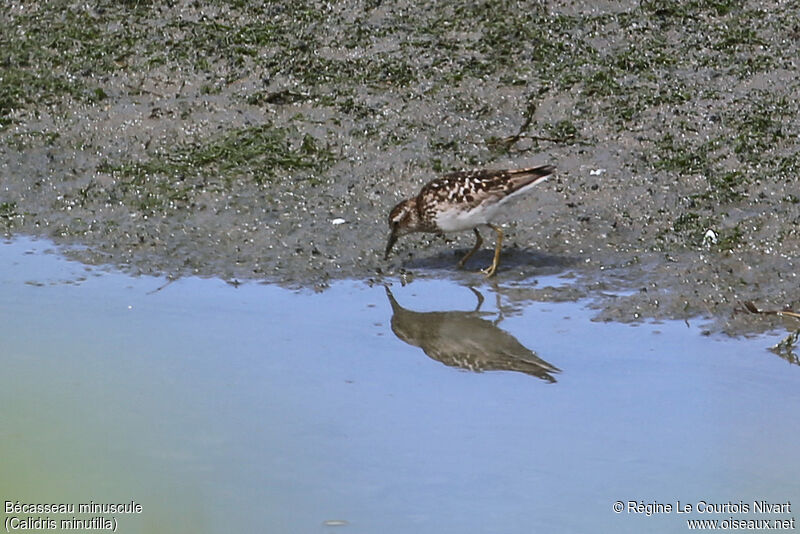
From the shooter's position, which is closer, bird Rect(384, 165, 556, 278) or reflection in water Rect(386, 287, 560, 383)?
reflection in water Rect(386, 287, 560, 383)

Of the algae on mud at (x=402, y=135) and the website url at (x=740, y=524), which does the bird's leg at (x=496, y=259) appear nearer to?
the algae on mud at (x=402, y=135)

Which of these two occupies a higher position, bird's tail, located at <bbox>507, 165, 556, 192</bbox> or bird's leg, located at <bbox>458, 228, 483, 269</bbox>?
bird's tail, located at <bbox>507, 165, 556, 192</bbox>

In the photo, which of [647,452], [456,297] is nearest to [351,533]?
[647,452]

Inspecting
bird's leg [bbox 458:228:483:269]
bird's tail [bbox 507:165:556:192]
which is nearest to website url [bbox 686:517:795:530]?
bird's tail [bbox 507:165:556:192]

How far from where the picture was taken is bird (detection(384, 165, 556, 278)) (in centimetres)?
890

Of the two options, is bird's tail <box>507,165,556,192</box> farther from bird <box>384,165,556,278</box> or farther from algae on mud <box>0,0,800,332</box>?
algae on mud <box>0,0,800,332</box>

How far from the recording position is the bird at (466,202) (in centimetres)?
890

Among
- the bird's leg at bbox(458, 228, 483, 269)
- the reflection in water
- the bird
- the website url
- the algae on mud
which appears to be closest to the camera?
the website url

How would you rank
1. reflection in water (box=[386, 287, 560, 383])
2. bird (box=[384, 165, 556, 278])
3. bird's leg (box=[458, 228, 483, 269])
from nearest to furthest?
reflection in water (box=[386, 287, 560, 383]) < bird (box=[384, 165, 556, 278]) < bird's leg (box=[458, 228, 483, 269])

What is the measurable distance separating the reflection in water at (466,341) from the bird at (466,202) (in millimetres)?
769

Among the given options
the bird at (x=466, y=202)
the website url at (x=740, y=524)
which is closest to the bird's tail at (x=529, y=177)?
the bird at (x=466, y=202)

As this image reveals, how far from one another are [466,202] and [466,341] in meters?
1.52

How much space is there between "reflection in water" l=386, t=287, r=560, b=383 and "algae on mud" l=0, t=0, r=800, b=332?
73 centimetres

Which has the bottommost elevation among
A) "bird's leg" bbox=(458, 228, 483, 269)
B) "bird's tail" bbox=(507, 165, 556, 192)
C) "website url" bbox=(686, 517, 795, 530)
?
"bird's leg" bbox=(458, 228, 483, 269)
